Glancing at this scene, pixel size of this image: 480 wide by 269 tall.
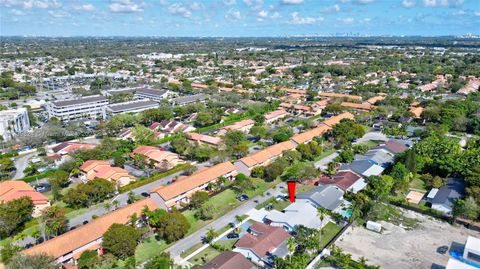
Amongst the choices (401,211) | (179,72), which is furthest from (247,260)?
(179,72)

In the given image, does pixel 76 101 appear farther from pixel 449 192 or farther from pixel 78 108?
pixel 449 192

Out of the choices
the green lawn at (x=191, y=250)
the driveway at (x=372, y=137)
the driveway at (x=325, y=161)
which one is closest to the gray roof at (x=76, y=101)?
the driveway at (x=325, y=161)

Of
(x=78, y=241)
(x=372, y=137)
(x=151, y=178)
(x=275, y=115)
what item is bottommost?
(x=151, y=178)

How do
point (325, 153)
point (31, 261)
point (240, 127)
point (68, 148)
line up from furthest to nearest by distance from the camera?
1. point (240, 127)
2. point (325, 153)
3. point (68, 148)
4. point (31, 261)

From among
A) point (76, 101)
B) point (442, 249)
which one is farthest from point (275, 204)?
point (76, 101)

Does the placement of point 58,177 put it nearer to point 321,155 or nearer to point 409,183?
point 321,155

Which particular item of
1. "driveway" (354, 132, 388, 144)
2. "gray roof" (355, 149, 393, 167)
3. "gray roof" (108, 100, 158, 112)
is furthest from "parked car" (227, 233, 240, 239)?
"gray roof" (108, 100, 158, 112)
